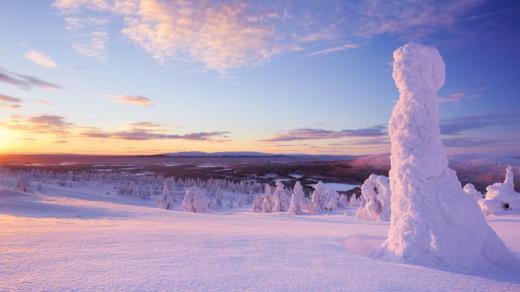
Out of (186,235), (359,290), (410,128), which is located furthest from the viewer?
(186,235)

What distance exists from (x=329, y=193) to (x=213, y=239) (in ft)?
135

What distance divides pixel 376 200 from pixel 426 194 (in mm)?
20985

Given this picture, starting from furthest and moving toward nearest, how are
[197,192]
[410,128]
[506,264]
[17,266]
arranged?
[197,192] → [410,128] → [506,264] → [17,266]

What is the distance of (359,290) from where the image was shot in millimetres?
4680

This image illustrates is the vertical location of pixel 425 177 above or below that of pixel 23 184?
above

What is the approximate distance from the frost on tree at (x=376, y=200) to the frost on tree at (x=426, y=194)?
19113mm

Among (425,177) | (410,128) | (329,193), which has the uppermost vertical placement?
(410,128)

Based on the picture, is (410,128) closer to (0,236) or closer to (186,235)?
(186,235)

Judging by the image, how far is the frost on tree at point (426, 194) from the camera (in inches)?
264

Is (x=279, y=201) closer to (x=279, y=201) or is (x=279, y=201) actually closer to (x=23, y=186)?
(x=279, y=201)

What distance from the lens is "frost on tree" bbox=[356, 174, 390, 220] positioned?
84.6 feet

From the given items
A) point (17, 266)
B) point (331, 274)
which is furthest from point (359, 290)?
point (17, 266)

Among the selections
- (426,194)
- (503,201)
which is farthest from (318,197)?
(426,194)

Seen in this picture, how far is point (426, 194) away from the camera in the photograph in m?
7.18
